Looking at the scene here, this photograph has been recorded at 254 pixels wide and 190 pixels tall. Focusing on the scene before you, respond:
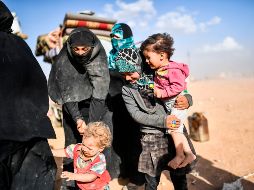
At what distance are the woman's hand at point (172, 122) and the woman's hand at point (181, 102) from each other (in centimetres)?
12

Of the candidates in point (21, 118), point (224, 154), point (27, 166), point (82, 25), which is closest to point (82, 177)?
point (27, 166)

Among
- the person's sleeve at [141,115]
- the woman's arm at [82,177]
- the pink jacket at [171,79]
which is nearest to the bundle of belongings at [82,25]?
the person's sleeve at [141,115]

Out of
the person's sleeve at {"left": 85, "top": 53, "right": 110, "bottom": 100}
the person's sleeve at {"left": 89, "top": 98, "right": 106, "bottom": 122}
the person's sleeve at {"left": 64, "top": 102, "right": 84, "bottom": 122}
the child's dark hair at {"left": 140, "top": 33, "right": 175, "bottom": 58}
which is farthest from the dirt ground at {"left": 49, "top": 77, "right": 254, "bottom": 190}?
the child's dark hair at {"left": 140, "top": 33, "right": 175, "bottom": 58}

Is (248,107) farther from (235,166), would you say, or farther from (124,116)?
(124,116)

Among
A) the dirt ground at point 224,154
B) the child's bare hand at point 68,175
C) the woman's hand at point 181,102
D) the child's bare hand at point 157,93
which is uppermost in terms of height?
the child's bare hand at point 157,93

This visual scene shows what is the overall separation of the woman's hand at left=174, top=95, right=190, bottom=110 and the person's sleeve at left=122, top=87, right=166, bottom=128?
0.55 ft

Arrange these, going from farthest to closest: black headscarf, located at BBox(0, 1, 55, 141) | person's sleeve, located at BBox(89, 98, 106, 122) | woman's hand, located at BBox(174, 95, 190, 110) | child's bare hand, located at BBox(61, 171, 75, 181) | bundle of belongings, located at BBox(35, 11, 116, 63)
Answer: bundle of belongings, located at BBox(35, 11, 116, 63)
person's sleeve, located at BBox(89, 98, 106, 122)
woman's hand, located at BBox(174, 95, 190, 110)
black headscarf, located at BBox(0, 1, 55, 141)
child's bare hand, located at BBox(61, 171, 75, 181)

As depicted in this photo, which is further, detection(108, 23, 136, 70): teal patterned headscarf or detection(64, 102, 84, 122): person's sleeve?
detection(108, 23, 136, 70): teal patterned headscarf

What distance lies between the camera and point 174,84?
2711 mm

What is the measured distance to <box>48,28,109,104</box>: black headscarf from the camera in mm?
3322

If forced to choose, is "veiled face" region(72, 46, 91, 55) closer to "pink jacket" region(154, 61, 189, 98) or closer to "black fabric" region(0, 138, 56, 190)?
"pink jacket" region(154, 61, 189, 98)

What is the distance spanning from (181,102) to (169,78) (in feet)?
0.87

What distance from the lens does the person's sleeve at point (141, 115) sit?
2.77 metres

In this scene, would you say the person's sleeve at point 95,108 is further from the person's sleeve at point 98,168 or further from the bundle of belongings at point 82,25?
the bundle of belongings at point 82,25
